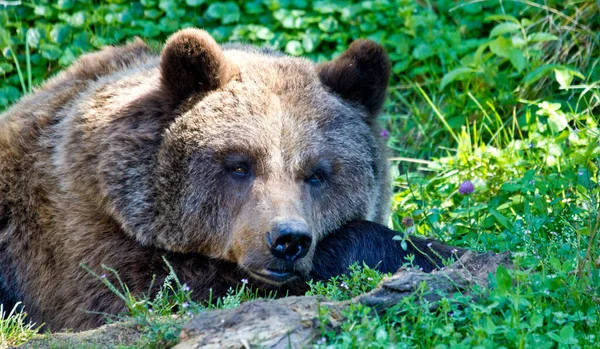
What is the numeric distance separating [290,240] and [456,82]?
461 cm

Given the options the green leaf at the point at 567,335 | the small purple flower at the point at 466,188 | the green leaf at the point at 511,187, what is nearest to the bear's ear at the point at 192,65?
the small purple flower at the point at 466,188

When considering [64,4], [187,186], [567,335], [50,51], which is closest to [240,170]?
[187,186]

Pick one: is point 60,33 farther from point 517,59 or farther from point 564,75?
point 564,75

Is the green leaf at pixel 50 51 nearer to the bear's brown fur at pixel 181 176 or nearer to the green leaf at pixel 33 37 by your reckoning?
the green leaf at pixel 33 37

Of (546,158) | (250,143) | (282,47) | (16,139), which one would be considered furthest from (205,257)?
(282,47)

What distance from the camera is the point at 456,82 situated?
893cm

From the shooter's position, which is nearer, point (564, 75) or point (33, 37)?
point (564, 75)

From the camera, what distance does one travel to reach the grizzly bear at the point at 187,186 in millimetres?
5316

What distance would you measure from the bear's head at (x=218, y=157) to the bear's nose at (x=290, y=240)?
0.18m

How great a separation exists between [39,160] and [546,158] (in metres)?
3.81

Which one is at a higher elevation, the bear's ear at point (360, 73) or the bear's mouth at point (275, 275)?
the bear's ear at point (360, 73)

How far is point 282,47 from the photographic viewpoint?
29.8 ft

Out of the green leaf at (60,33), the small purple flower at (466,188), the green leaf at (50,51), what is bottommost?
the small purple flower at (466,188)

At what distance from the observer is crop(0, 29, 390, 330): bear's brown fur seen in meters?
5.32
